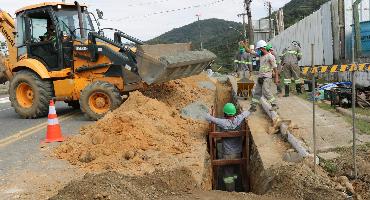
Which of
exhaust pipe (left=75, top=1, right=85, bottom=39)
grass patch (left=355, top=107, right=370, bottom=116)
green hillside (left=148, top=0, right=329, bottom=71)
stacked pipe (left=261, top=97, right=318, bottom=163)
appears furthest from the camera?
green hillside (left=148, top=0, right=329, bottom=71)

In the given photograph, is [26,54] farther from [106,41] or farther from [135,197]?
[135,197]

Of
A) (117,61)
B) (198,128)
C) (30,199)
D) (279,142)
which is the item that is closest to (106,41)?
(117,61)

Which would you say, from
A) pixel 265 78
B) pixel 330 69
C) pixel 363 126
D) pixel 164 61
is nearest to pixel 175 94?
pixel 164 61

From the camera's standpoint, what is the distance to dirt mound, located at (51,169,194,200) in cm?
503

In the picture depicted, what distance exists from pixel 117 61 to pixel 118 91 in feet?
2.59

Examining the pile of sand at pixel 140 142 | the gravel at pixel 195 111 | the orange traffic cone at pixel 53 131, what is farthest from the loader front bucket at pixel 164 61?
the orange traffic cone at pixel 53 131

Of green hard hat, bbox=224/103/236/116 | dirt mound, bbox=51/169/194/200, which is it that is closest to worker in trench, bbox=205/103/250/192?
green hard hat, bbox=224/103/236/116

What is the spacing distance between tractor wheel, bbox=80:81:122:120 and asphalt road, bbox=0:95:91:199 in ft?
1.52

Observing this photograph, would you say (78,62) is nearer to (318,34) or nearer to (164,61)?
(164,61)

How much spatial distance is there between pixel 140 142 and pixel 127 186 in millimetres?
2826

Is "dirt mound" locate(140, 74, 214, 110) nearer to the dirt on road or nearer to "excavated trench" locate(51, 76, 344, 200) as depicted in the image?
"excavated trench" locate(51, 76, 344, 200)

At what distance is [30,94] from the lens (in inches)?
506

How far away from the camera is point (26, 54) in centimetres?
1289

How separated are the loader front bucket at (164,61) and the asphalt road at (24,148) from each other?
2134mm
